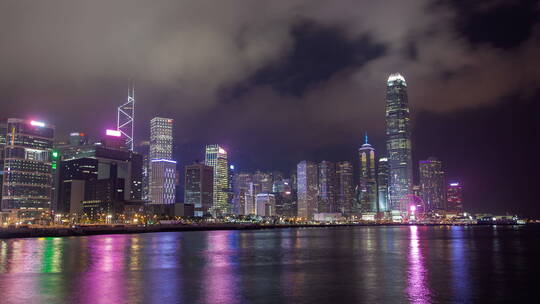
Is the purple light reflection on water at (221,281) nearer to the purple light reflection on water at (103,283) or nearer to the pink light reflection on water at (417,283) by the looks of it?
the purple light reflection on water at (103,283)

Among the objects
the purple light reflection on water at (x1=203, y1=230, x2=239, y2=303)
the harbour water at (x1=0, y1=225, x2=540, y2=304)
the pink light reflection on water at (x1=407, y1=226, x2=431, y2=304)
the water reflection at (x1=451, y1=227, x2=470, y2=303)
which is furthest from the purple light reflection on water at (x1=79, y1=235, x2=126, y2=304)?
the water reflection at (x1=451, y1=227, x2=470, y2=303)

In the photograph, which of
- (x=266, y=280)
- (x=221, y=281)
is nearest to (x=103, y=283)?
(x=221, y=281)

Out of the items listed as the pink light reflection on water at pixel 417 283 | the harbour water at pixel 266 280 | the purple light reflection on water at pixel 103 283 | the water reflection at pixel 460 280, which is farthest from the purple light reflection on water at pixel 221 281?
the water reflection at pixel 460 280

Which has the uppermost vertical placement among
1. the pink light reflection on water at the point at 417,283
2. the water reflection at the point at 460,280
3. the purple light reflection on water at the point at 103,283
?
the purple light reflection on water at the point at 103,283

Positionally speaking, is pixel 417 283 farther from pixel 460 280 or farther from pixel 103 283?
pixel 103 283

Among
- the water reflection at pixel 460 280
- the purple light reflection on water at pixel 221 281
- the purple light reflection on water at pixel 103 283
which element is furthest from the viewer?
the water reflection at pixel 460 280

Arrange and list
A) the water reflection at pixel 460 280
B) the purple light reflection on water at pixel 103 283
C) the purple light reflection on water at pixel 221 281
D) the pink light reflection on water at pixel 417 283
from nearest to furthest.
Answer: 1. the purple light reflection on water at pixel 103 283
2. the pink light reflection on water at pixel 417 283
3. the purple light reflection on water at pixel 221 281
4. the water reflection at pixel 460 280

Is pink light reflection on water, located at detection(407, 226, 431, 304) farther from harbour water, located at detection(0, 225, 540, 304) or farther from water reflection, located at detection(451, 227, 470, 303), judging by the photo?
water reflection, located at detection(451, 227, 470, 303)

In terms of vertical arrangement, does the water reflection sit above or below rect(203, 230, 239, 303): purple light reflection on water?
below

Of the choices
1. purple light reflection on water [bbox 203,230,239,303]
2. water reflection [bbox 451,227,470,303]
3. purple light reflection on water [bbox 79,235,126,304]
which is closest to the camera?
purple light reflection on water [bbox 79,235,126,304]

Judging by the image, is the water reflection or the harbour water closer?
the harbour water

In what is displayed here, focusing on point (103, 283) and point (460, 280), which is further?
point (460, 280)

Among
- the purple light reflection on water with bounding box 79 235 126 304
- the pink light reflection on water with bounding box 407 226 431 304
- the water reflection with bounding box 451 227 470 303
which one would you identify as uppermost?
the purple light reflection on water with bounding box 79 235 126 304

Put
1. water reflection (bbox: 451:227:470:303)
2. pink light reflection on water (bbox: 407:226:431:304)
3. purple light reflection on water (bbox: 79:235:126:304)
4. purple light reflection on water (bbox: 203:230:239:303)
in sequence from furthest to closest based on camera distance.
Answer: water reflection (bbox: 451:227:470:303) → purple light reflection on water (bbox: 203:230:239:303) → pink light reflection on water (bbox: 407:226:431:304) → purple light reflection on water (bbox: 79:235:126:304)
